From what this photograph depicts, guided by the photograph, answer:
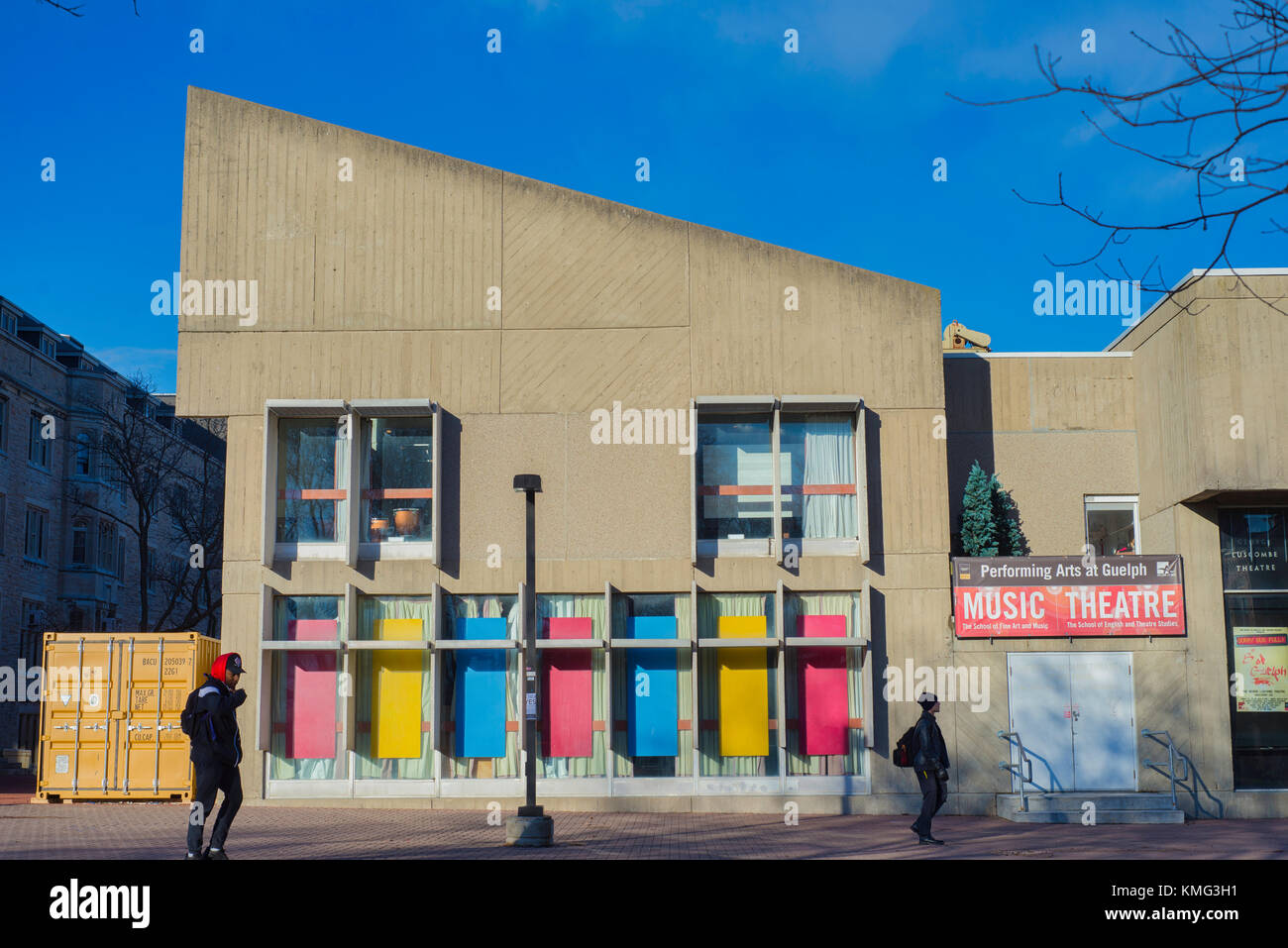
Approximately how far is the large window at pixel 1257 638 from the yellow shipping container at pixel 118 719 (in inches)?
659

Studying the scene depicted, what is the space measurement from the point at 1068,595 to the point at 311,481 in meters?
12.2

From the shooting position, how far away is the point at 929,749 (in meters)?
15.7

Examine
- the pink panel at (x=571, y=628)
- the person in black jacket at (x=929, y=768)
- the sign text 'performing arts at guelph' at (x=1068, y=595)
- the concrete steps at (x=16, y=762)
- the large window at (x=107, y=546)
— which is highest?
the large window at (x=107, y=546)

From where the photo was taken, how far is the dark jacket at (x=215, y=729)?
11.9 metres

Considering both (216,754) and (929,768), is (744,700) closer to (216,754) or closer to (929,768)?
(929,768)

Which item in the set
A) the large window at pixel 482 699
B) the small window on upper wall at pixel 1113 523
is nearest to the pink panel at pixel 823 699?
the large window at pixel 482 699

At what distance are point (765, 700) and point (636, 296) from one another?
267 inches

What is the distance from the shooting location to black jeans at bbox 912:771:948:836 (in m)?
15.3

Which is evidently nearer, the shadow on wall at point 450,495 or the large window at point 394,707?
the large window at point 394,707

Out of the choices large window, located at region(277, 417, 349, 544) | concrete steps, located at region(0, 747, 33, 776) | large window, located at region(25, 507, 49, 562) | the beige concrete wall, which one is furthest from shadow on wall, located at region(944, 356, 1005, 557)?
large window, located at region(25, 507, 49, 562)

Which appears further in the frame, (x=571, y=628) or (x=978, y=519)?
(x=978, y=519)

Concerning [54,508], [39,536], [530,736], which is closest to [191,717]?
[530,736]

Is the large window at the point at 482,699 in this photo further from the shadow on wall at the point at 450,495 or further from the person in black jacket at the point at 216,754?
the person in black jacket at the point at 216,754
